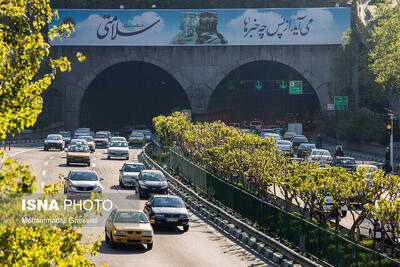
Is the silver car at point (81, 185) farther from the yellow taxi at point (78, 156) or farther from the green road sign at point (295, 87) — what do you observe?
the green road sign at point (295, 87)

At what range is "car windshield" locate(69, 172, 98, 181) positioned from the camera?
3369cm

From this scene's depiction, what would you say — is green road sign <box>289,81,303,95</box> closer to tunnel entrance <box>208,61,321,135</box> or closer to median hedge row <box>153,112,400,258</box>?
tunnel entrance <box>208,61,321,135</box>

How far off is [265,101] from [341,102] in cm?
2556

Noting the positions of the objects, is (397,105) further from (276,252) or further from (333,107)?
(276,252)

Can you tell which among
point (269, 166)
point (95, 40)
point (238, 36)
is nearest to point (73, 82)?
point (95, 40)

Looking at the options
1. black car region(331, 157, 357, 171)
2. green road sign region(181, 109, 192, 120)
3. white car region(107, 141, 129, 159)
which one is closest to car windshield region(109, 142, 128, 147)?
white car region(107, 141, 129, 159)

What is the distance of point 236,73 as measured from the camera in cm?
Answer: 10088

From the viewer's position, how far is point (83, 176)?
34.0 metres

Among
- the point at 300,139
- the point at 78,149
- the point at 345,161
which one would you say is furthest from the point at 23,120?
the point at 300,139

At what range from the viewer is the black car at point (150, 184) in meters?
36.0

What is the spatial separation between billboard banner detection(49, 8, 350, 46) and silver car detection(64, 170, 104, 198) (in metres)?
53.5

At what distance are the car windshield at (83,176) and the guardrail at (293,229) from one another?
5826 mm

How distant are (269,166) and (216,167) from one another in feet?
24.1

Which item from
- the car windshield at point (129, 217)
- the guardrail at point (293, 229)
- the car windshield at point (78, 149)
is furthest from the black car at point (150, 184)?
the car windshield at point (78, 149)
